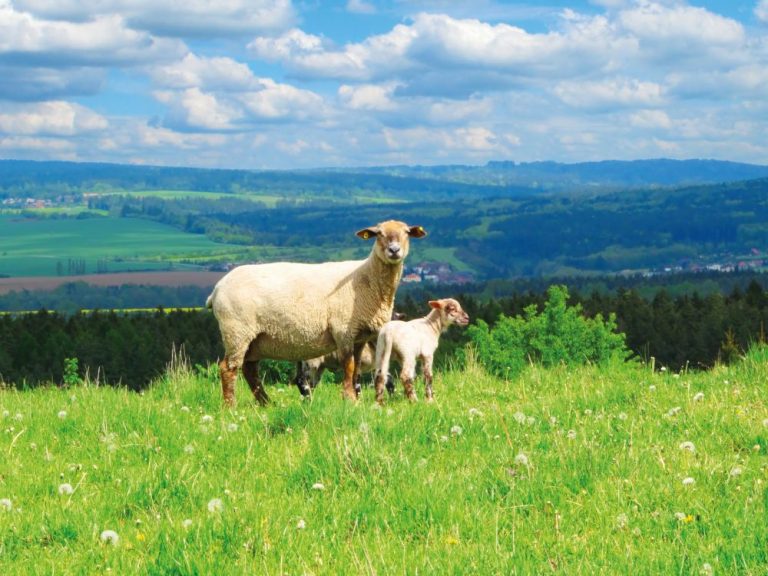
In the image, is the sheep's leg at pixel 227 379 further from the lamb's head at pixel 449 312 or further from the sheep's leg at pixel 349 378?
the lamb's head at pixel 449 312

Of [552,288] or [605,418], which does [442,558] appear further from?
[552,288]

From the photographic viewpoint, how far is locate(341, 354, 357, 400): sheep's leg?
44.5 feet

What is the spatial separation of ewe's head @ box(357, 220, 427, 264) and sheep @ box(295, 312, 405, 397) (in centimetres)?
232

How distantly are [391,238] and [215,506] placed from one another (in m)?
7.80

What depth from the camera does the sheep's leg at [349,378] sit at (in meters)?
13.6

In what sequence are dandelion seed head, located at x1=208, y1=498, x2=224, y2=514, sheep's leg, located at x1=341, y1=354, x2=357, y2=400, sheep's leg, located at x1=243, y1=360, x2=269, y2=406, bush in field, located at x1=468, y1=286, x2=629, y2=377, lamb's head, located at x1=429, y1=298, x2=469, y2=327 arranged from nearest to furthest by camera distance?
1. dandelion seed head, located at x1=208, y1=498, x2=224, y2=514
2. sheep's leg, located at x1=341, y1=354, x2=357, y2=400
3. sheep's leg, located at x1=243, y1=360, x2=269, y2=406
4. lamb's head, located at x1=429, y1=298, x2=469, y2=327
5. bush in field, located at x1=468, y1=286, x2=629, y2=377

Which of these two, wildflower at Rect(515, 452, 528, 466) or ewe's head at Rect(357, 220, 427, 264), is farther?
ewe's head at Rect(357, 220, 427, 264)

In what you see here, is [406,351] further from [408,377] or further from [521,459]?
[521,459]

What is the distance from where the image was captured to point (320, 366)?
18156mm

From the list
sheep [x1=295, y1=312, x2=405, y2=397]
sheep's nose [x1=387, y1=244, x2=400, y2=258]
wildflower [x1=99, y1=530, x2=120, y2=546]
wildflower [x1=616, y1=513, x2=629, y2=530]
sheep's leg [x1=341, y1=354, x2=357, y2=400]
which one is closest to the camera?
wildflower [x1=99, y1=530, x2=120, y2=546]

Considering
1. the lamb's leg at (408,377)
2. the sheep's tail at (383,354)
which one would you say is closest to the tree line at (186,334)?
the sheep's tail at (383,354)

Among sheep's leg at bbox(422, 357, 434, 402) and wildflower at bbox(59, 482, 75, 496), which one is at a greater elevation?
wildflower at bbox(59, 482, 75, 496)

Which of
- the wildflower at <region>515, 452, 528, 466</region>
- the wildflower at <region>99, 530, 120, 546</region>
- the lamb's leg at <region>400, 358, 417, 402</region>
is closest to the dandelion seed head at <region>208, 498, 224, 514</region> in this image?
the wildflower at <region>99, 530, 120, 546</region>

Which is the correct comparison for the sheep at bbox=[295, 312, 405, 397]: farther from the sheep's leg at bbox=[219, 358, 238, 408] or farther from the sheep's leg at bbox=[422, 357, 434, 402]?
the sheep's leg at bbox=[219, 358, 238, 408]
